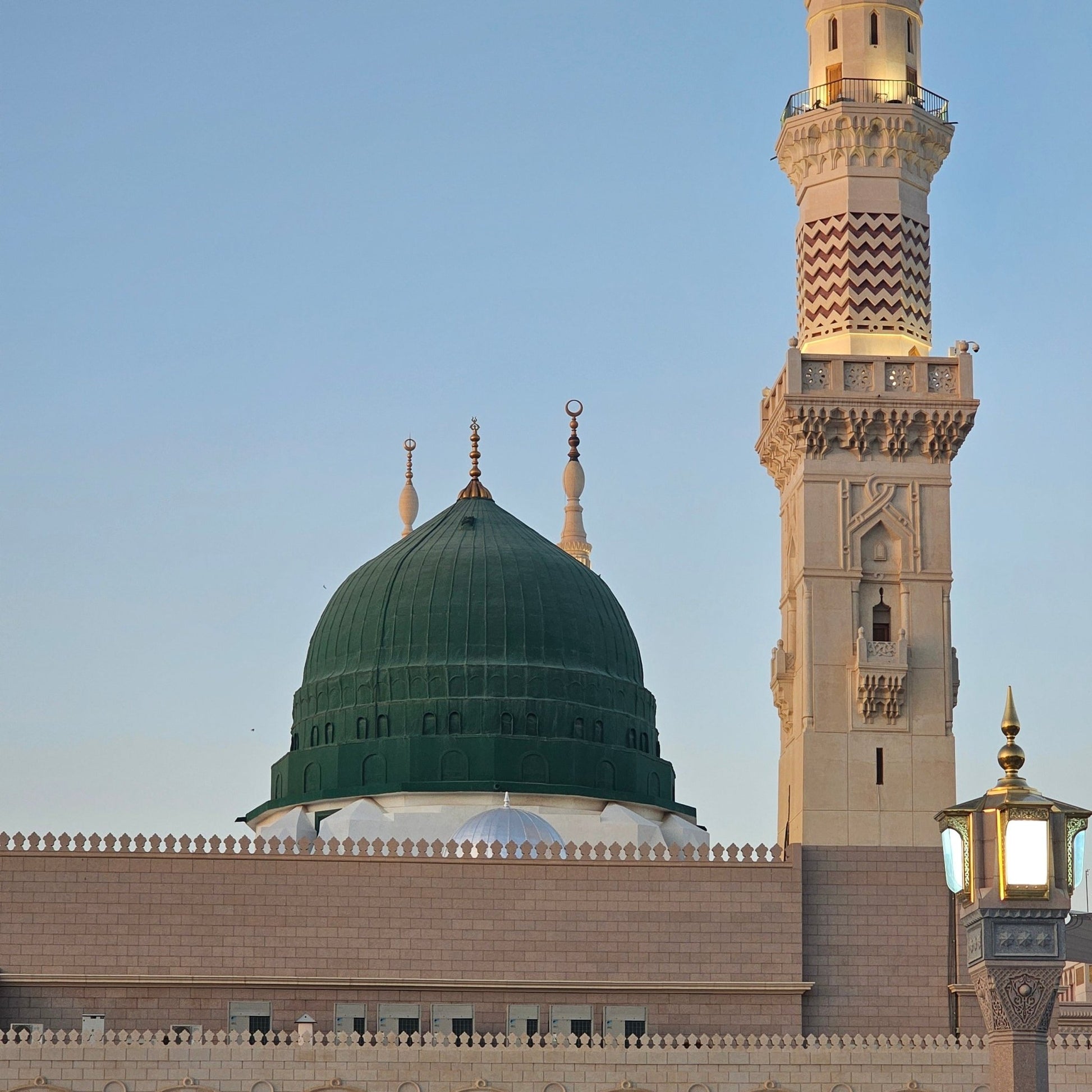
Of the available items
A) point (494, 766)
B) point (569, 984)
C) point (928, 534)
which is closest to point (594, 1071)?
point (569, 984)

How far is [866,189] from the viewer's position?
28.4 meters

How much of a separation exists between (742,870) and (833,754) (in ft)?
6.59

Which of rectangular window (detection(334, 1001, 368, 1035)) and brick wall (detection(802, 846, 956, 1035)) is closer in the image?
rectangular window (detection(334, 1001, 368, 1035))

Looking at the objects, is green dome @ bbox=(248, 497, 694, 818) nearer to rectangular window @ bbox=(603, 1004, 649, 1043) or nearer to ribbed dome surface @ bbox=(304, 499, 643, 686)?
ribbed dome surface @ bbox=(304, 499, 643, 686)

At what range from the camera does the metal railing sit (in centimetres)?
2884

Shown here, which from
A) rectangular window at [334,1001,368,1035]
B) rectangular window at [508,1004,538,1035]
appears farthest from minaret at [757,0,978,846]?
rectangular window at [334,1001,368,1035]

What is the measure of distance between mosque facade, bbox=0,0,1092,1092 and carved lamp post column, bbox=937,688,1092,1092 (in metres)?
11.1

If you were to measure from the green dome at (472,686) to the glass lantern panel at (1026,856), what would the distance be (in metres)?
21.5

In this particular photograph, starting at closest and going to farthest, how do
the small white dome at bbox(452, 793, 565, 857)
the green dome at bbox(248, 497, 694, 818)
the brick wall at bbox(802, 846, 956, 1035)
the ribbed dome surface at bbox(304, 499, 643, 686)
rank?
the brick wall at bbox(802, 846, 956, 1035), the small white dome at bbox(452, 793, 565, 857), the green dome at bbox(248, 497, 694, 818), the ribbed dome surface at bbox(304, 499, 643, 686)

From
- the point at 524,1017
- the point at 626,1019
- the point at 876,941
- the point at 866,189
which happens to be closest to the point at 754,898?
the point at 876,941

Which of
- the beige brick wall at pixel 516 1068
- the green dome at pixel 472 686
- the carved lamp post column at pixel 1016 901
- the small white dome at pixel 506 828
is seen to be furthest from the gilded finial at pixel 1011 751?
the green dome at pixel 472 686

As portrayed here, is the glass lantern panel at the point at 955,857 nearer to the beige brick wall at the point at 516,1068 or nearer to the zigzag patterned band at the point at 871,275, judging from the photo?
the beige brick wall at the point at 516,1068

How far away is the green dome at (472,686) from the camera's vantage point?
33.2 meters

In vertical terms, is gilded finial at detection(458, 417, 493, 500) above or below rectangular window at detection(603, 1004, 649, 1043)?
above
